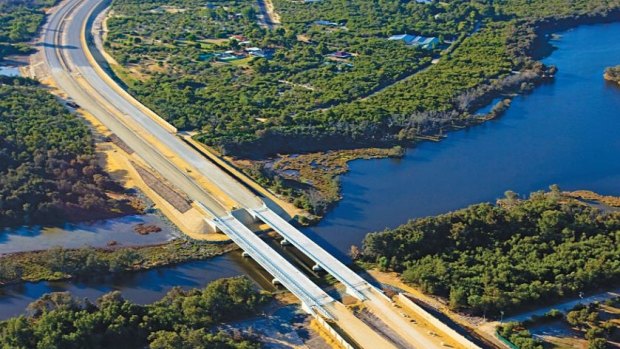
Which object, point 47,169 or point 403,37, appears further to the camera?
point 403,37

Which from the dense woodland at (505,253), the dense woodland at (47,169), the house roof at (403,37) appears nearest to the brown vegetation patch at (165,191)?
the dense woodland at (47,169)

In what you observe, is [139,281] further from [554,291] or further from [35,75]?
[35,75]

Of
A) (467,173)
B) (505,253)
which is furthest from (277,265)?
(467,173)

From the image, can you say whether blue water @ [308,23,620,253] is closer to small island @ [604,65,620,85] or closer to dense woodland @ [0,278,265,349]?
small island @ [604,65,620,85]

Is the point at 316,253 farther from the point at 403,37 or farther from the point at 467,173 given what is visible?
the point at 403,37

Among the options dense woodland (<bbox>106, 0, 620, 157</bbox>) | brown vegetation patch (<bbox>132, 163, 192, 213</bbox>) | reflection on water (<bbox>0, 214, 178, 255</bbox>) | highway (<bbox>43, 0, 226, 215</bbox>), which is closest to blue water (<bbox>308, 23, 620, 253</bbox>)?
dense woodland (<bbox>106, 0, 620, 157</bbox>)
